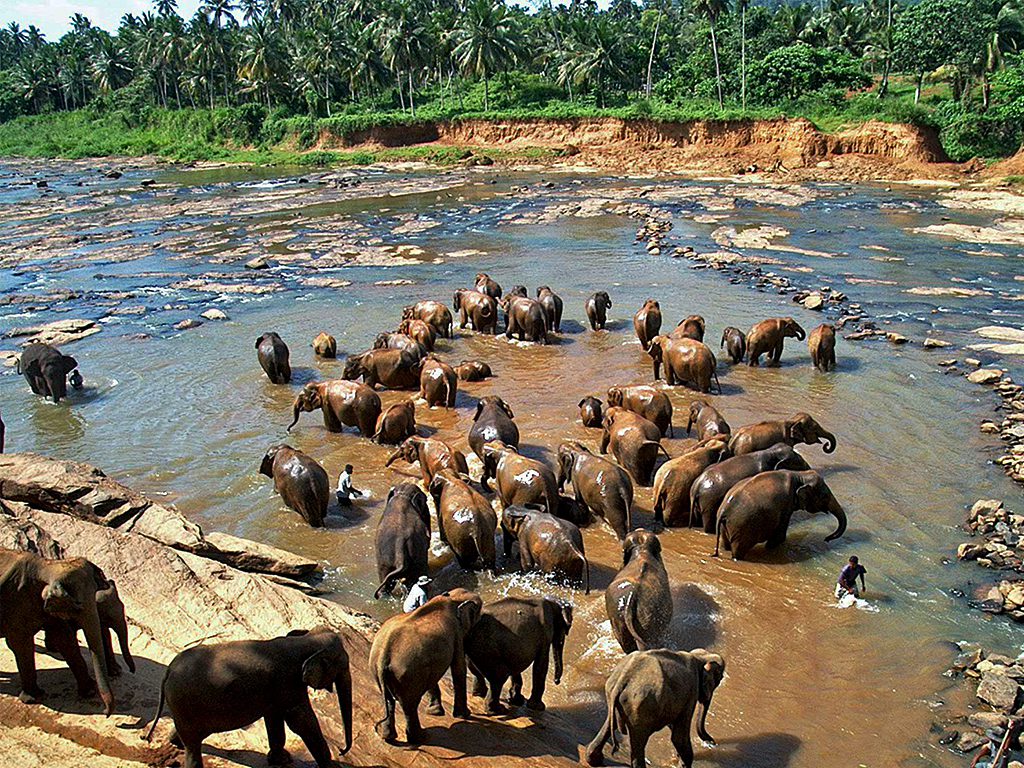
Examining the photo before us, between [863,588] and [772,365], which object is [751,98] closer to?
[772,365]

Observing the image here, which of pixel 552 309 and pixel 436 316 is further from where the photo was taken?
pixel 552 309

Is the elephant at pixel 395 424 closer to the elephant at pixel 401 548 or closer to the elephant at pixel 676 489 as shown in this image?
the elephant at pixel 401 548

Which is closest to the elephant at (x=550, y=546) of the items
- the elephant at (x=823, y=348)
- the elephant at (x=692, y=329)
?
the elephant at (x=692, y=329)

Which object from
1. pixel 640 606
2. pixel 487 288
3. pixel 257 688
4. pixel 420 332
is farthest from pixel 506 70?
pixel 257 688

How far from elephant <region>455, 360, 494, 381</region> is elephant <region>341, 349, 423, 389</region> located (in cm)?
97

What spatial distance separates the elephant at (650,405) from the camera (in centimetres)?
1388

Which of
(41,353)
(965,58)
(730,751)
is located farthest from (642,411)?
(965,58)

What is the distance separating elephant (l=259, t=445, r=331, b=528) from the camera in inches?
448

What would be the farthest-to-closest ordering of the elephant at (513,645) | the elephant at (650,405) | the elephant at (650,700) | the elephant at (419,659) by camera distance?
the elephant at (650,405), the elephant at (513,645), the elephant at (650,700), the elephant at (419,659)

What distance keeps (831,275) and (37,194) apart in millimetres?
53740

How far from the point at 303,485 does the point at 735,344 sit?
1013 centimetres

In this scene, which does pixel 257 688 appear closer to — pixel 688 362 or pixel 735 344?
pixel 688 362

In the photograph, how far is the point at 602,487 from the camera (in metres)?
10.9

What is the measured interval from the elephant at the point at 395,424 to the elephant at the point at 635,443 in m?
3.40
